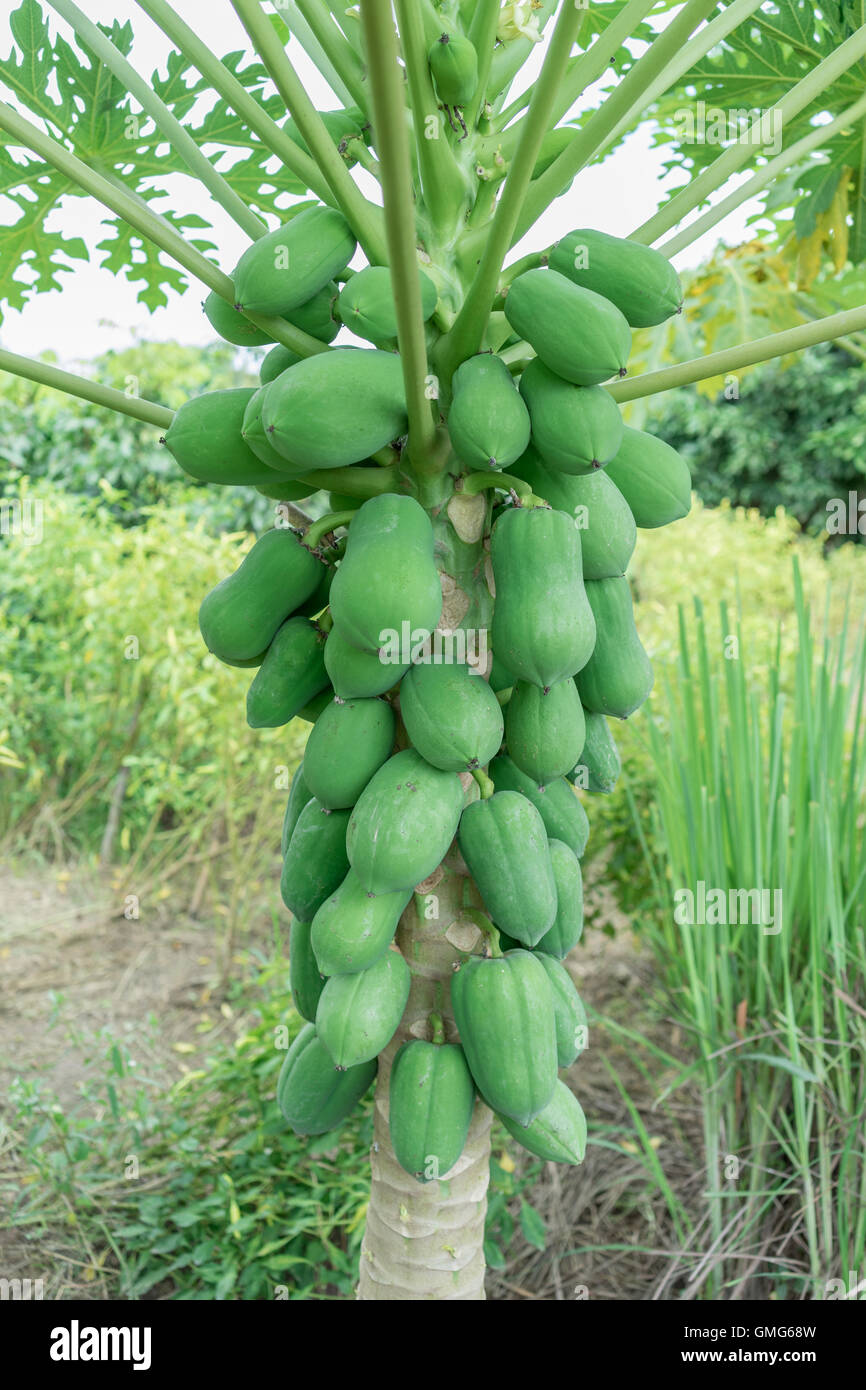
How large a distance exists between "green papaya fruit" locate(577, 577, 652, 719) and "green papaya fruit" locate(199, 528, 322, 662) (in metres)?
0.31

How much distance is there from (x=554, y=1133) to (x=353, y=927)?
34 centimetres

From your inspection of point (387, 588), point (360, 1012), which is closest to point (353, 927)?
point (360, 1012)

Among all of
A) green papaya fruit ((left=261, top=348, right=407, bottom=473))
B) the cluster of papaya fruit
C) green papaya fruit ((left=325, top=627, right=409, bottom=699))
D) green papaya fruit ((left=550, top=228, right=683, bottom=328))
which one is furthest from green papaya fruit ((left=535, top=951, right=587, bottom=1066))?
green papaya fruit ((left=550, top=228, right=683, bottom=328))

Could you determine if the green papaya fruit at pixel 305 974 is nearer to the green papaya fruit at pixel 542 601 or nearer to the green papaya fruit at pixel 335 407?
the green papaya fruit at pixel 542 601

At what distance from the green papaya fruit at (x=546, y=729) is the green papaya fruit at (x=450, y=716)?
3cm

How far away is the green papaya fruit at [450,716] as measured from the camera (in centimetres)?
100

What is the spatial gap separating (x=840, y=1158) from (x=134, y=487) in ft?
16.6

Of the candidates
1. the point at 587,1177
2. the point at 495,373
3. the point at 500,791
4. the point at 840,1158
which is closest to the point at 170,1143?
the point at 587,1177

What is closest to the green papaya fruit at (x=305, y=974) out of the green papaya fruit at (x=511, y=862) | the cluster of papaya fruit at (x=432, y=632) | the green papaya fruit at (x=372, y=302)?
the cluster of papaya fruit at (x=432, y=632)

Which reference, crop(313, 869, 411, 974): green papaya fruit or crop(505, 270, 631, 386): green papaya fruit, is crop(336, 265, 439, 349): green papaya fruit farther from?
crop(313, 869, 411, 974): green papaya fruit

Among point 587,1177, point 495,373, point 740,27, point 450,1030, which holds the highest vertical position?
point 740,27

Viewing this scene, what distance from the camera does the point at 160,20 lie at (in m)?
1.04

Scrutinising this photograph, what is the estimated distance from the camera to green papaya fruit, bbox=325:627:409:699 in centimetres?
102
